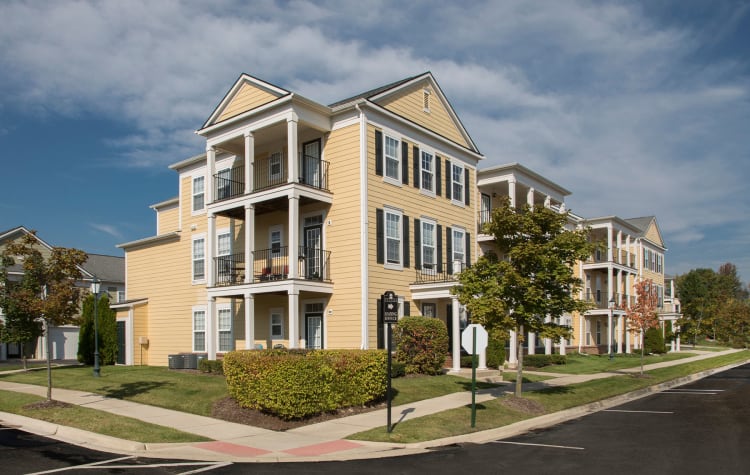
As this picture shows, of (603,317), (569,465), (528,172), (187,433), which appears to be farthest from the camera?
(603,317)

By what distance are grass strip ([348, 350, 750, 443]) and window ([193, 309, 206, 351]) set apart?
50.6 ft

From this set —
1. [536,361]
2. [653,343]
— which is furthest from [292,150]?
[653,343]

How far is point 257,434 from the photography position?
44.9ft

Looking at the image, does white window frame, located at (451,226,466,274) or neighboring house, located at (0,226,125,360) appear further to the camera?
neighboring house, located at (0,226,125,360)

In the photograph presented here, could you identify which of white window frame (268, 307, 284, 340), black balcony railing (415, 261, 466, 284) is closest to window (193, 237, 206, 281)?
white window frame (268, 307, 284, 340)

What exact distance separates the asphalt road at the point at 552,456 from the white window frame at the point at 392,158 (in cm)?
1219

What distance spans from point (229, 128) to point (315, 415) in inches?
571

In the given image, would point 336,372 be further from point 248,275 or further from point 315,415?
point 248,275

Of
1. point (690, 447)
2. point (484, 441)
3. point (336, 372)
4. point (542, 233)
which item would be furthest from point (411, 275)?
point (690, 447)

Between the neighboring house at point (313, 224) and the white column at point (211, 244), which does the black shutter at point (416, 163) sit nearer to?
the neighboring house at point (313, 224)

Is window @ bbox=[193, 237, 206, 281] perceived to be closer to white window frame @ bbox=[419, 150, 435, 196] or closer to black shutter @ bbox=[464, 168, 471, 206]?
white window frame @ bbox=[419, 150, 435, 196]

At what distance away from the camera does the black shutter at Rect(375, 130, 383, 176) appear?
24.4m

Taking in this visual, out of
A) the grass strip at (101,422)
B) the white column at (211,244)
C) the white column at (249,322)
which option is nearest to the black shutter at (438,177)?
the white column at (249,322)

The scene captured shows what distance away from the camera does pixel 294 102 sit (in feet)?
76.6
